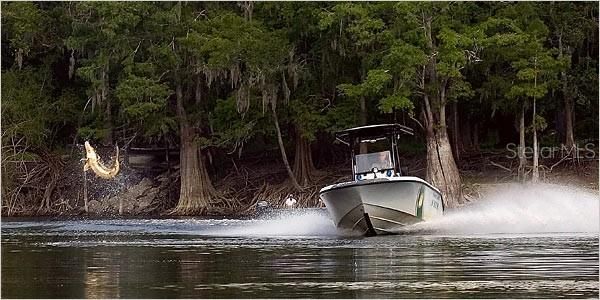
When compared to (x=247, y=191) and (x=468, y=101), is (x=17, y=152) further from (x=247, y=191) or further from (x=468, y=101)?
(x=468, y=101)

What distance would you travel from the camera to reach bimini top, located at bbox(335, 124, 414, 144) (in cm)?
2981

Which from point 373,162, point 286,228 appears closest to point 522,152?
point 286,228

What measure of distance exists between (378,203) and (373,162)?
1239 mm

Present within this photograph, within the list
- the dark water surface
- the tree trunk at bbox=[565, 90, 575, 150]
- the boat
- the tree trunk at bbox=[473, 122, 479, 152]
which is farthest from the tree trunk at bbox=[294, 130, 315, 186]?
the boat

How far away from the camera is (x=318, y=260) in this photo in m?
21.6

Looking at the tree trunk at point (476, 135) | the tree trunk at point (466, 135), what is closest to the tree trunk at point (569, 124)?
the tree trunk at point (476, 135)

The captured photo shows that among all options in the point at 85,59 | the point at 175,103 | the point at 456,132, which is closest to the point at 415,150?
the point at 456,132

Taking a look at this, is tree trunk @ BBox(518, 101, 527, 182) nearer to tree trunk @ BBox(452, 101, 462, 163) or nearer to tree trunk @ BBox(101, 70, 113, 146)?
tree trunk @ BBox(452, 101, 462, 163)

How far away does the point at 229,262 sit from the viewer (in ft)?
70.3

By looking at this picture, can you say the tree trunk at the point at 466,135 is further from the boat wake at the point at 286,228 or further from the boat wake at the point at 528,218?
the boat wake at the point at 286,228

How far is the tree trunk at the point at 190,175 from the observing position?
159 feet

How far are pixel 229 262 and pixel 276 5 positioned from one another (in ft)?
90.9

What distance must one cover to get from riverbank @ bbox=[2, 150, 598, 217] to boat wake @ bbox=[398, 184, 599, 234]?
6.26 m

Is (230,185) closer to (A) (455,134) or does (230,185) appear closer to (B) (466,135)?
(A) (455,134)
